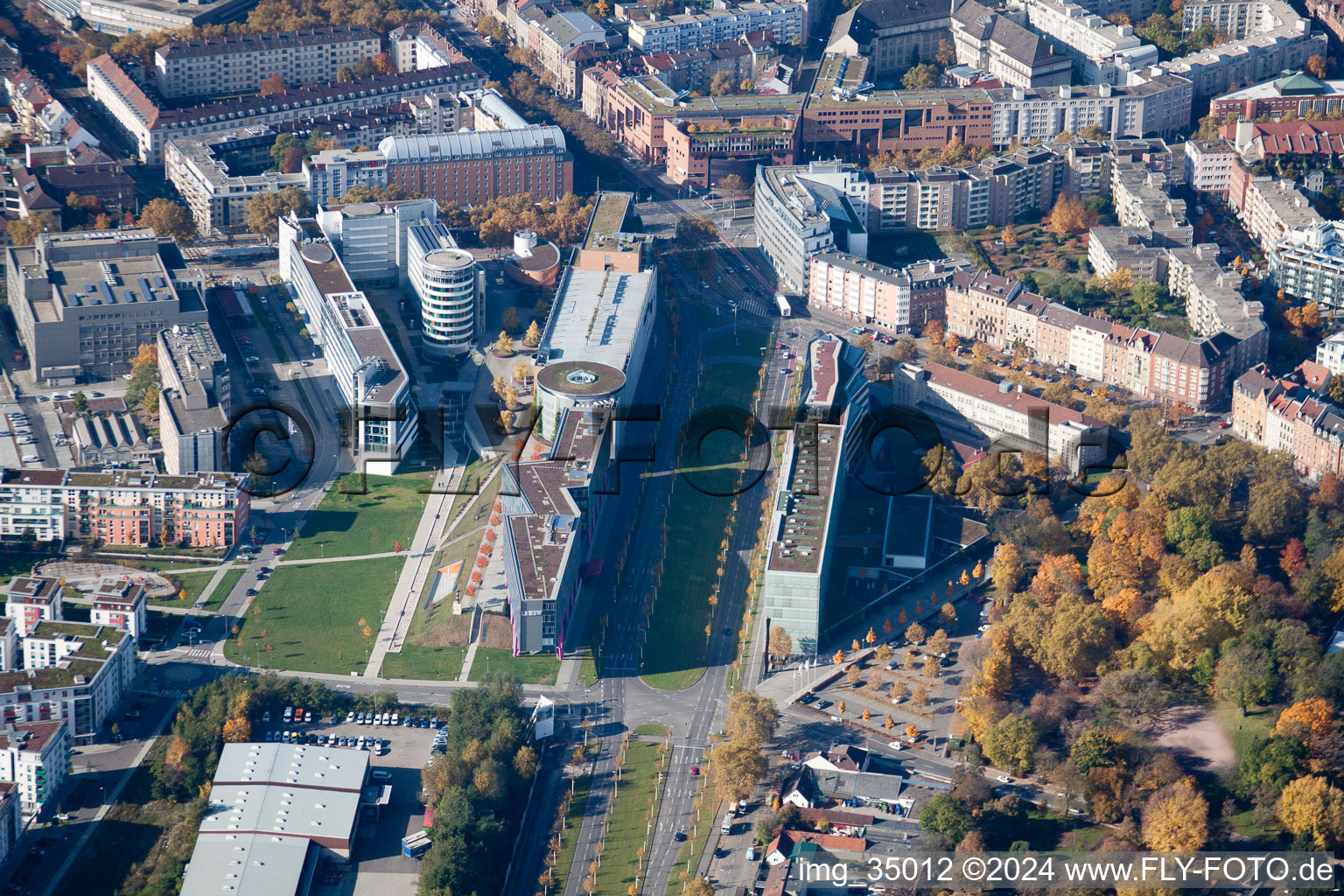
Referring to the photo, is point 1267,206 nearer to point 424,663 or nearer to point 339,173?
point 339,173

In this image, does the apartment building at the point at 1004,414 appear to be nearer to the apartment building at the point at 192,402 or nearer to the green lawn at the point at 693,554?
the green lawn at the point at 693,554

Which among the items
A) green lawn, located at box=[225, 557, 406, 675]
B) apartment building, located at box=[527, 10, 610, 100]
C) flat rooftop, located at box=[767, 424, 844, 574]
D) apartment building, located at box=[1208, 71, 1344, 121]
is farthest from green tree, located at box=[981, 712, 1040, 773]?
apartment building, located at box=[527, 10, 610, 100]

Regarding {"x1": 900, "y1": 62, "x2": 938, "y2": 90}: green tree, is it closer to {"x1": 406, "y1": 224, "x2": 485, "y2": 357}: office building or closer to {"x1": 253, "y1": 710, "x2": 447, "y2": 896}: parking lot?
{"x1": 406, "y1": 224, "x2": 485, "y2": 357}: office building

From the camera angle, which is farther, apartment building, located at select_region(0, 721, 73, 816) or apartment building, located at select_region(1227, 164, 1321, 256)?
apartment building, located at select_region(1227, 164, 1321, 256)

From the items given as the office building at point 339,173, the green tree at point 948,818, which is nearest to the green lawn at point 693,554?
the green tree at point 948,818

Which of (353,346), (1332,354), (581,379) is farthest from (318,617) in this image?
(1332,354)

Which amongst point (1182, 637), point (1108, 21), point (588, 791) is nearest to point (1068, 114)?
point (1108, 21)
